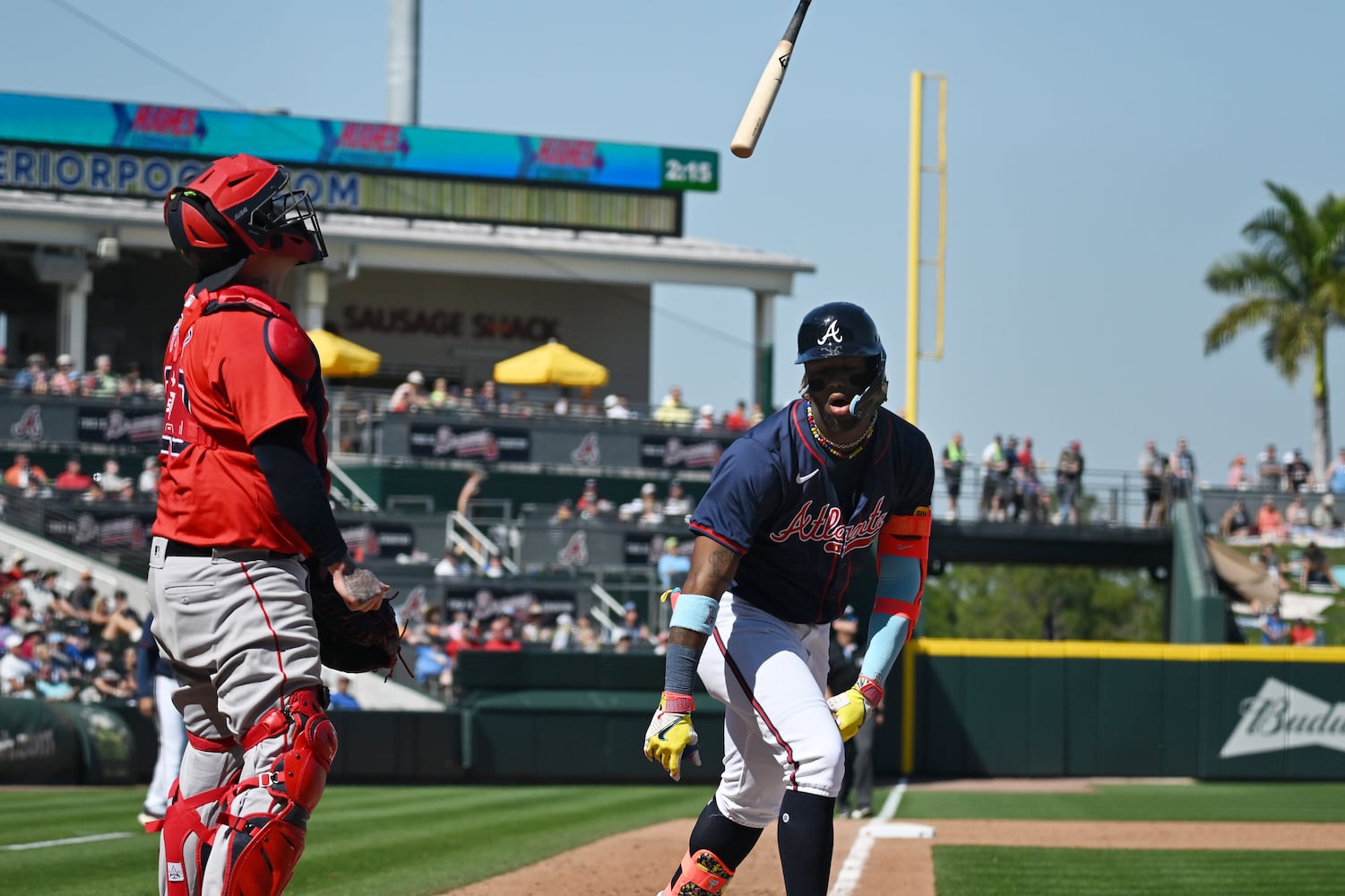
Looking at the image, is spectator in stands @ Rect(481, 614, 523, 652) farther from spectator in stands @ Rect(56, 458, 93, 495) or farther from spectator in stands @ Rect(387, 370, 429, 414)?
spectator in stands @ Rect(387, 370, 429, 414)

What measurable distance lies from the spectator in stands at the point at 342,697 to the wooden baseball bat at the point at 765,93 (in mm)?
13188

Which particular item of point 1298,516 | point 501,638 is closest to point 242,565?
point 501,638

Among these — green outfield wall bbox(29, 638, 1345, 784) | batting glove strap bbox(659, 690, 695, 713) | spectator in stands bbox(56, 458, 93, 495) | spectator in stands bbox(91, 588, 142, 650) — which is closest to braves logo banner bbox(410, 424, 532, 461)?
spectator in stands bbox(56, 458, 93, 495)

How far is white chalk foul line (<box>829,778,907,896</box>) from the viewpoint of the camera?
831 centimetres

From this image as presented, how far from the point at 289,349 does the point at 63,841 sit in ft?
22.7

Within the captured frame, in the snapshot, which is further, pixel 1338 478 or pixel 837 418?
pixel 1338 478

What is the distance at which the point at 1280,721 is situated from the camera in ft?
72.7

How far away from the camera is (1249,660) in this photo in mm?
22234

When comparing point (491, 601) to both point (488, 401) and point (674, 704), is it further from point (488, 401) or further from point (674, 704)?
point (674, 704)

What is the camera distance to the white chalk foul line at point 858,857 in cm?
831

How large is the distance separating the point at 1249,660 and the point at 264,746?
19.9 meters

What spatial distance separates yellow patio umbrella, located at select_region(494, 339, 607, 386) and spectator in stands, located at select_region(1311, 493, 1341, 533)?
13263mm

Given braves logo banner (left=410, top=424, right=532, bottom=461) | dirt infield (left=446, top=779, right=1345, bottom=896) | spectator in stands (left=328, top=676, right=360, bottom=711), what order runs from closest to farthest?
1. dirt infield (left=446, top=779, right=1345, bottom=896)
2. spectator in stands (left=328, top=676, right=360, bottom=711)
3. braves logo banner (left=410, top=424, right=532, bottom=461)

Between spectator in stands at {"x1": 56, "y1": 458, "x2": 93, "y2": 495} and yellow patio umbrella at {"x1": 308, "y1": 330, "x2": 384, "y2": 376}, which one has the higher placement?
yellow patio umbrella at {"x1": 308, "y1": 330, "x2": 384, "y2": 376}
